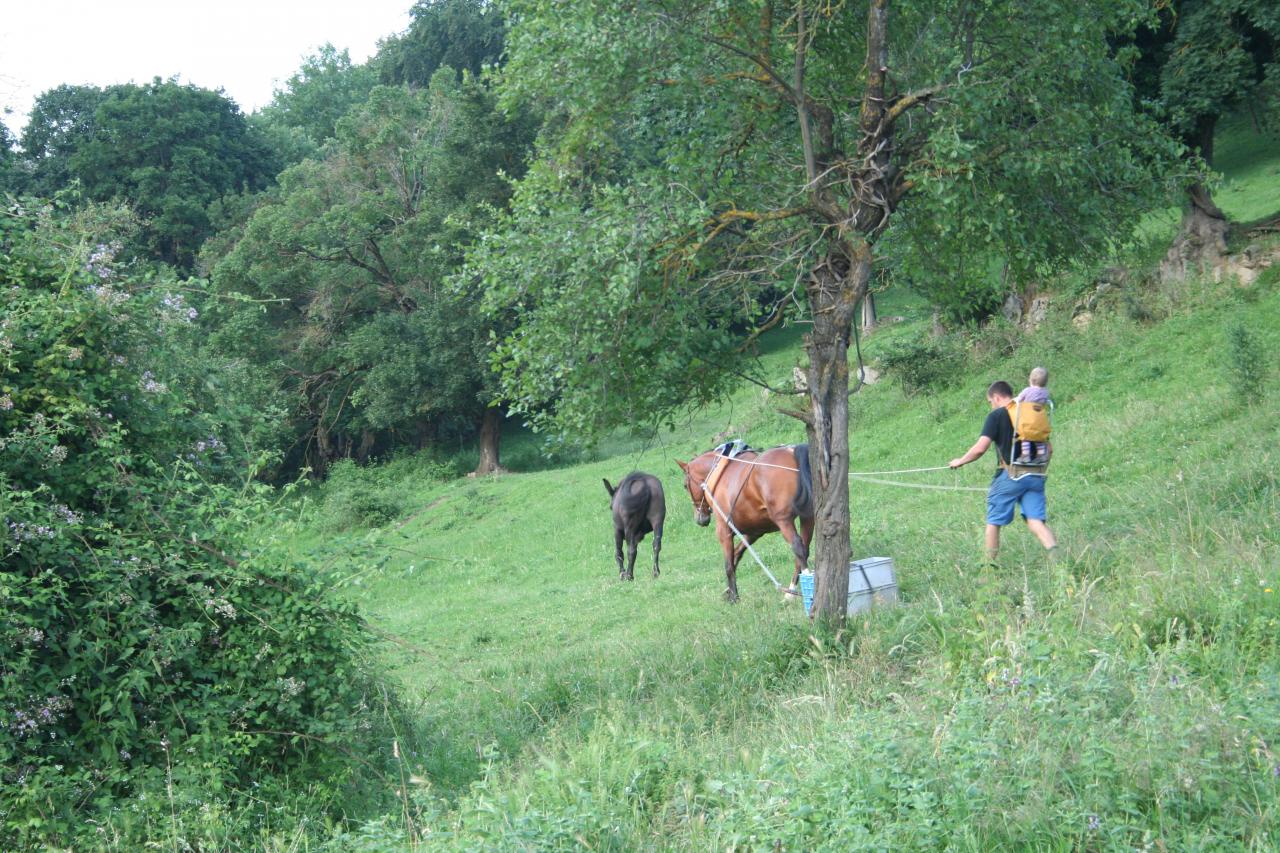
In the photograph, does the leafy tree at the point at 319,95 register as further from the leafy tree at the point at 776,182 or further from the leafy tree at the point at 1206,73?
the leafy tree at the point at 776,182

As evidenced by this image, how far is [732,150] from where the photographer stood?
1112cm

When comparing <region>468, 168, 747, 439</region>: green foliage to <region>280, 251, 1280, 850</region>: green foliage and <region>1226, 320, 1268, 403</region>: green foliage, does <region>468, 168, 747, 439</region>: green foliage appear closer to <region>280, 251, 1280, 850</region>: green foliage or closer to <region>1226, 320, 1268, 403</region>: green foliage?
<region>280, 251, 1280, 850</region>: green foliage

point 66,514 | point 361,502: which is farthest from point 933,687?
point 361,502

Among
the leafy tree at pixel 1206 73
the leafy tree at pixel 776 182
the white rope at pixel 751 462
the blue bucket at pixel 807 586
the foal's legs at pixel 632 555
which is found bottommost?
the foal's legs at pixel 632 555

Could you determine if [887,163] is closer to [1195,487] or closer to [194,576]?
[1195,487]

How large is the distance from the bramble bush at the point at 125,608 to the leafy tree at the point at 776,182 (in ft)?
9.99

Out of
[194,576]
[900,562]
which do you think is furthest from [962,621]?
[194,576]

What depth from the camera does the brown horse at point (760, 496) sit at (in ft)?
44.2

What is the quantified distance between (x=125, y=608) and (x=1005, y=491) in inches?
302

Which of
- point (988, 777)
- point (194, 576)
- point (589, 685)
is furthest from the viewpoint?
point (589, 685)

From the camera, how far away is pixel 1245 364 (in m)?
15.1

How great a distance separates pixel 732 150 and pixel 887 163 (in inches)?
74.7

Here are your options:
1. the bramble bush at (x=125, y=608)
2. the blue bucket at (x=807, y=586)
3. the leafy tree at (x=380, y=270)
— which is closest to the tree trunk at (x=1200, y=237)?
the blue bucket at (x=807, y=586)

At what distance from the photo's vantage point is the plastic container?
32.4 ft
